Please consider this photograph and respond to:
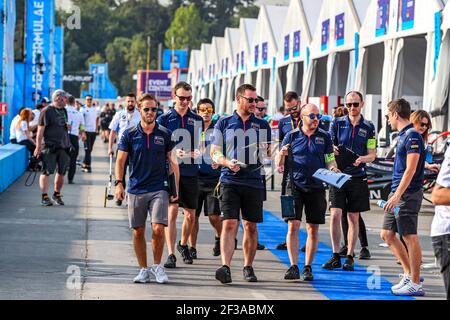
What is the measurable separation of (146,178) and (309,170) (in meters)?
1.72

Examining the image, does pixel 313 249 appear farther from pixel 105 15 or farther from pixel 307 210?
pixel 105 15

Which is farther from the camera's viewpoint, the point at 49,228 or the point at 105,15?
the point at 105,15

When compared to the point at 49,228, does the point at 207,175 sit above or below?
above

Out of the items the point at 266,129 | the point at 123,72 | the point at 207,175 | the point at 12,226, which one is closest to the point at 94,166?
the point at 12,226

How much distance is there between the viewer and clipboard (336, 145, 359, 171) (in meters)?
11.5

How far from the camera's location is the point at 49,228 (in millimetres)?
13898

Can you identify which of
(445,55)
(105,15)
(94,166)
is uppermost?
(105,15)

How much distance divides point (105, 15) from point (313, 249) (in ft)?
532

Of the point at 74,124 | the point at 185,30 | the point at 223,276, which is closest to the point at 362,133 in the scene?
the point at 223,276

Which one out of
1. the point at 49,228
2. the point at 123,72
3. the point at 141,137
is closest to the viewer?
the point at 141,137

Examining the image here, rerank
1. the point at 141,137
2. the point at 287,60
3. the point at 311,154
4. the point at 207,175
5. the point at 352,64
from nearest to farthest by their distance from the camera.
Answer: the point at 141,137, the point at 311,154, the point at 207,175, the point at 352,64, the point at 287,60

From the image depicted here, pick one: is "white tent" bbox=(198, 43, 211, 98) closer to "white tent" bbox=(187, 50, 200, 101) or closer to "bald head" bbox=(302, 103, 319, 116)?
"white tent" bbox=(187, 50, 200, 101)

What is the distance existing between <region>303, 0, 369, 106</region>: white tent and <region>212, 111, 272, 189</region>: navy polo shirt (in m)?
16.9

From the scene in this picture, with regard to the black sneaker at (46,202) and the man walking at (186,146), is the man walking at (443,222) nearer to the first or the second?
the man walking at (186,146)
